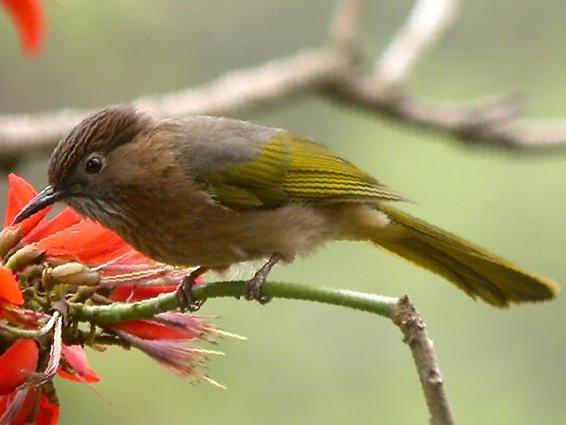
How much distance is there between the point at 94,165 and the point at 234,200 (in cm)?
45

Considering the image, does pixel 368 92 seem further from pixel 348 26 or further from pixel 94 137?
pixel 94 137

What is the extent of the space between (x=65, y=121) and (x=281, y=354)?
101 inches

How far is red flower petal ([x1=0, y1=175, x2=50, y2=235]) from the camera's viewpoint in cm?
224

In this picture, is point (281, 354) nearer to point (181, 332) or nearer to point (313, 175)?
point (313, 175)

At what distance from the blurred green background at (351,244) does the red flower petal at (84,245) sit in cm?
260

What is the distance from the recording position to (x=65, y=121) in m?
3.96

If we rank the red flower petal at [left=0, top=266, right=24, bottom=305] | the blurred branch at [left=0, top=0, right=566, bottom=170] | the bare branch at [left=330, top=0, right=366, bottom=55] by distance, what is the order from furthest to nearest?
the bare branch at [left=330, top=0, right=366, bottom=55], the blurred branch at [left=0, top=0, right=566, bottom=170], the red flower petal at [left=0, top=266, right=24, bottom=305]

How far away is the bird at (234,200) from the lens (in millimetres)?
2549

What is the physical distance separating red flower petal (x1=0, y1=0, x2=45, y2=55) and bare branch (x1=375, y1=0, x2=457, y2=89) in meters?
2.22

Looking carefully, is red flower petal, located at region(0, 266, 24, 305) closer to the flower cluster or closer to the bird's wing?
the flower cluster

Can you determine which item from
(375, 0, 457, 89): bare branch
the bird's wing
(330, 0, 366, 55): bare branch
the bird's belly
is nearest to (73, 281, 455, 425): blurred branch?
the bird's belly

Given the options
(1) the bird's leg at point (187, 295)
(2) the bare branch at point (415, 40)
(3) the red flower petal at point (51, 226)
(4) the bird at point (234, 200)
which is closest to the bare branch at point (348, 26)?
(2) the bare branch at point (415, 40)

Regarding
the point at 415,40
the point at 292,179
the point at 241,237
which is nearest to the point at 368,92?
the point at 415,40

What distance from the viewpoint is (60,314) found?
2.08m
